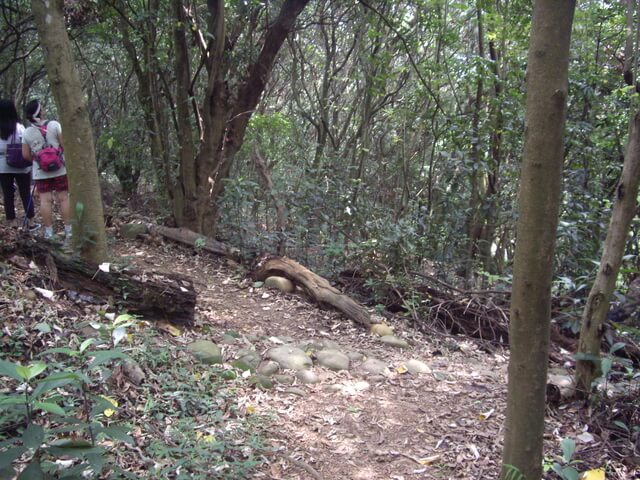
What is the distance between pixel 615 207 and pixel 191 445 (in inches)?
116

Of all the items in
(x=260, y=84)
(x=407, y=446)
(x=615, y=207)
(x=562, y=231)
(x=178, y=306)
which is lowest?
(x=407, y=446)

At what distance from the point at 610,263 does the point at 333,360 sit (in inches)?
90.7

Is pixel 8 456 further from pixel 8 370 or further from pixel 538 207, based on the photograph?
pixel 538 207

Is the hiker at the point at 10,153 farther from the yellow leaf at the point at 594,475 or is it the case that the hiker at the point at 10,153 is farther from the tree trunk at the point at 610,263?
the yellow leaf at the point at 594,475

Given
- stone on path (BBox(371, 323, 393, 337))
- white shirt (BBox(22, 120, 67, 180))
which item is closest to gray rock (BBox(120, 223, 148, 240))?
white shirt (BBox(22, 120, 67, 180))

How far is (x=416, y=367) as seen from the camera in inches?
185

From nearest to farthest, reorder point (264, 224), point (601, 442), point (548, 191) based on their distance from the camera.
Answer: point (548, 191) → point (601, 442) → point (264, 224)

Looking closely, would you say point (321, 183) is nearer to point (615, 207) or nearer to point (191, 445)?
point (615, 207)

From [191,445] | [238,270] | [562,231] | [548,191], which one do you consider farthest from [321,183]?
[548,191]

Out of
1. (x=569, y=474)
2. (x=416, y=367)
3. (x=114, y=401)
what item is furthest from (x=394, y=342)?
(x=114, y=401)

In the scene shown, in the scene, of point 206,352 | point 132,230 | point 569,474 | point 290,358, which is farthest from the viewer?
point 132,230

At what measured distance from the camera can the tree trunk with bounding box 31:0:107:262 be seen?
4094mm

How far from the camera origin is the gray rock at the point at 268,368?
4.08m

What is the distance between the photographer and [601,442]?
3.24m
